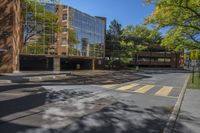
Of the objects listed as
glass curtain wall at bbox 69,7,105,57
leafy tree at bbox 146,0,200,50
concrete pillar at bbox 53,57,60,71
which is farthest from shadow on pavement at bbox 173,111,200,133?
glass curtain wall at bbox 69,7,105,57

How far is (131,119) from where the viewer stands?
29.8 ft

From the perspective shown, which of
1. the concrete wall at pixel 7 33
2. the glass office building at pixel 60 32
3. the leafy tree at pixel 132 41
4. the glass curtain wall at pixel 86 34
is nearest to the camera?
the concrete wall at pixel 7 33

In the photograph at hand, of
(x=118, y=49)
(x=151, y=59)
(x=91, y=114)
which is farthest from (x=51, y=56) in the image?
(x=151, y=59)

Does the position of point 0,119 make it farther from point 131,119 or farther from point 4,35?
point 4,35

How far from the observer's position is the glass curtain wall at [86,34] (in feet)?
168

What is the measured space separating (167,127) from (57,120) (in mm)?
3136

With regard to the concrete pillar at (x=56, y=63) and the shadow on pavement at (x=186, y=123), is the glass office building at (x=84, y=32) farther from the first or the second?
the shadow on pavement at (x=186, y=123)

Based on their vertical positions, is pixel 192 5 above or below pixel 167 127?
above

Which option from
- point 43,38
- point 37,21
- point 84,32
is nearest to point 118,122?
point 37,21

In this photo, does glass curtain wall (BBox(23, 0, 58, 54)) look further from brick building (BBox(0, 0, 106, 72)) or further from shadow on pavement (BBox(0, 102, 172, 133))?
shadow on pavement (BBox(0, 102, 172, 133))

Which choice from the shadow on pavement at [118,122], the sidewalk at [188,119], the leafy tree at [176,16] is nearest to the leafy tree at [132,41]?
the leafy tree at [176,16]

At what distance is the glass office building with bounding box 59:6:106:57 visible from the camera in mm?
49719

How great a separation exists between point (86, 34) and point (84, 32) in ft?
3.21

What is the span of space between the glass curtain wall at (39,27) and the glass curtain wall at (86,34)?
4908mm
